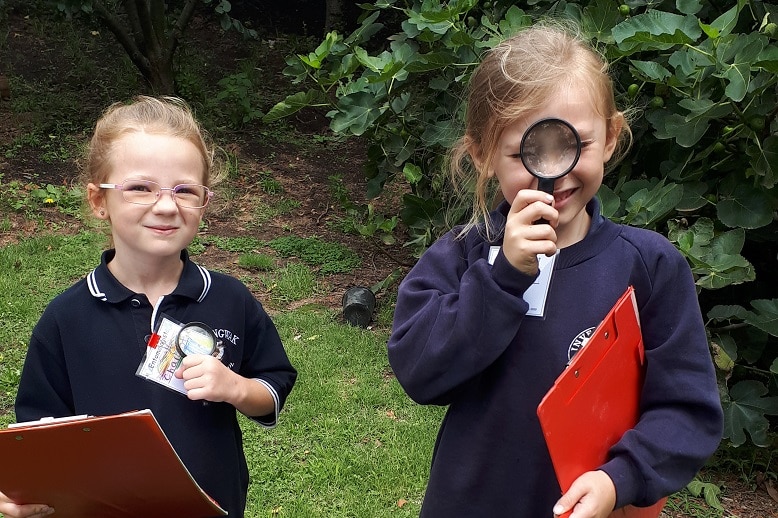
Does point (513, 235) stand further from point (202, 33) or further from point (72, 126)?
point (202, 33)

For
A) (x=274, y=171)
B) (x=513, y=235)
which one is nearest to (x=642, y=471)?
(x=513, y=235)

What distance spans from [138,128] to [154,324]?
1.50 ft

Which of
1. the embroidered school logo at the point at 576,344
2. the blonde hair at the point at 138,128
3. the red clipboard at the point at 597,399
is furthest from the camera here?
the blonde hair at the point at 138,128

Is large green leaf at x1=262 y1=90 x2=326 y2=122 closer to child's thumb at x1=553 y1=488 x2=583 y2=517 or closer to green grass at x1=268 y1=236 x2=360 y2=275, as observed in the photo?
green grass at x1=268 y1=236 x2=360 y2=275

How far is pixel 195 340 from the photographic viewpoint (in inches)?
68.1

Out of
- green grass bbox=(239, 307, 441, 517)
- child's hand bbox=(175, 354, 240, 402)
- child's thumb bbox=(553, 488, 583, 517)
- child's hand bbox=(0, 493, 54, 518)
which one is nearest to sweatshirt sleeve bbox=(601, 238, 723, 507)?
child's thumb bbox=(553, 488, 583, 517)

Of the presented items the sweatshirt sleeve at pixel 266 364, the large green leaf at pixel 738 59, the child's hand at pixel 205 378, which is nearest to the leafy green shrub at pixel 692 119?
the large green leaf at pixel 738 59

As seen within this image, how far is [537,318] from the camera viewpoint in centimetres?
151

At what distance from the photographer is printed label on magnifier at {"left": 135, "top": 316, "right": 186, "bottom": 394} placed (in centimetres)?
168

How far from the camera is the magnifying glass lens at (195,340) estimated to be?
170cm

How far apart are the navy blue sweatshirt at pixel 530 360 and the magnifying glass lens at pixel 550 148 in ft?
0.59

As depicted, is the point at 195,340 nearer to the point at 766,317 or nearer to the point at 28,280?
the point at 766,317

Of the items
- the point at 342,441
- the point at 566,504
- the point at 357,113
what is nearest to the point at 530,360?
the point at 566,504

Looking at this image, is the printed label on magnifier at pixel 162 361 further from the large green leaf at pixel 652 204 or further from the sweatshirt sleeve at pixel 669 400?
the large green leaf at pixel 652 204
